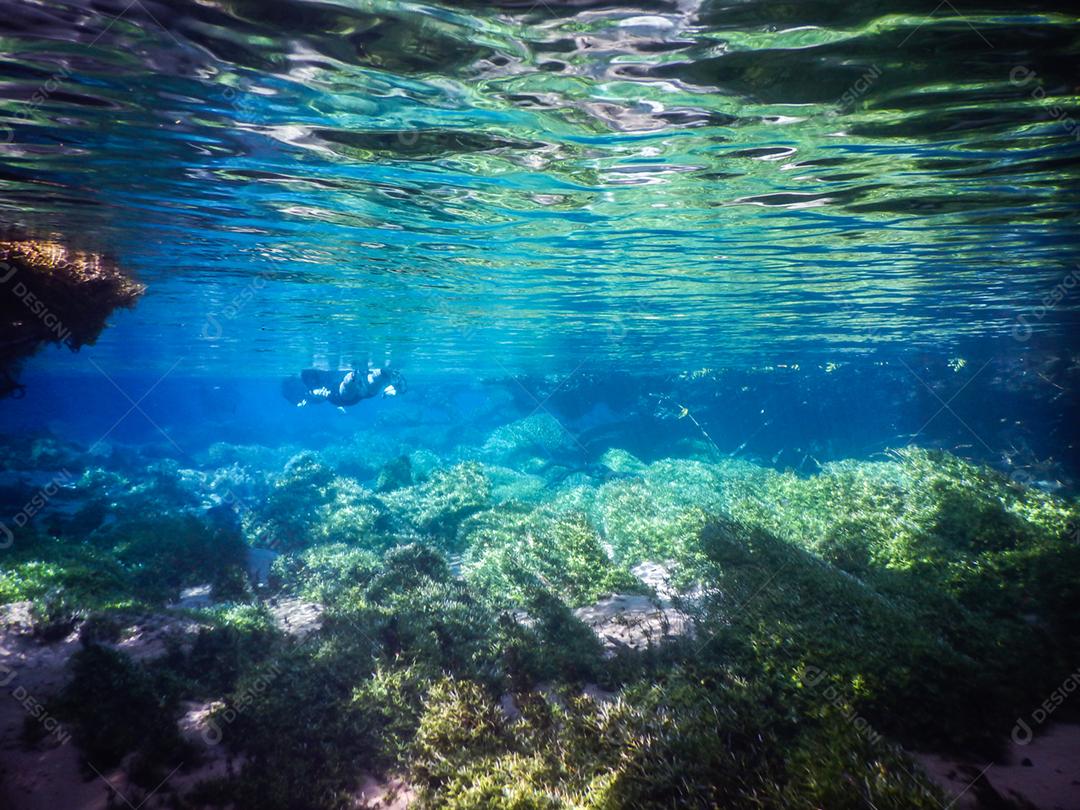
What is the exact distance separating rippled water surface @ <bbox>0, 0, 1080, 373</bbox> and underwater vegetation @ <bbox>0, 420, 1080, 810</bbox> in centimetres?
725

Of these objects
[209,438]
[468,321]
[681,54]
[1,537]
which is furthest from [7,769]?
[209,438]

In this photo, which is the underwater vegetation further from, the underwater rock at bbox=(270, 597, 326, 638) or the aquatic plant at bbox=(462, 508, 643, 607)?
the underwater rock at bbox=(270, 597, 326, 638)

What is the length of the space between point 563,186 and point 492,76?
4139 mm

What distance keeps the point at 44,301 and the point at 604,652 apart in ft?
47.0

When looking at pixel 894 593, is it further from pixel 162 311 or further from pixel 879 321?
pixel 162 311

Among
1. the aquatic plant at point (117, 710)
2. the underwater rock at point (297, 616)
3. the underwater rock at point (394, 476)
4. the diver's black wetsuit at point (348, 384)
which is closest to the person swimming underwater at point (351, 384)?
the diver's black wetsuit at point (348, 384)

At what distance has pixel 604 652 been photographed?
28.6 ft

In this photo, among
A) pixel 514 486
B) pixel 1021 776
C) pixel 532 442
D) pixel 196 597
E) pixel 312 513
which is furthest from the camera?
pixel 532 442

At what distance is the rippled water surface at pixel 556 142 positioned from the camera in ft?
20.1

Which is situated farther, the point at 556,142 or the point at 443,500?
the point at 443,500

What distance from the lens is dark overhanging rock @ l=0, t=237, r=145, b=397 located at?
10.3 meters

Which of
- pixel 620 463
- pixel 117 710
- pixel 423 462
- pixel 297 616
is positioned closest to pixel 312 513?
pixel 297 616
